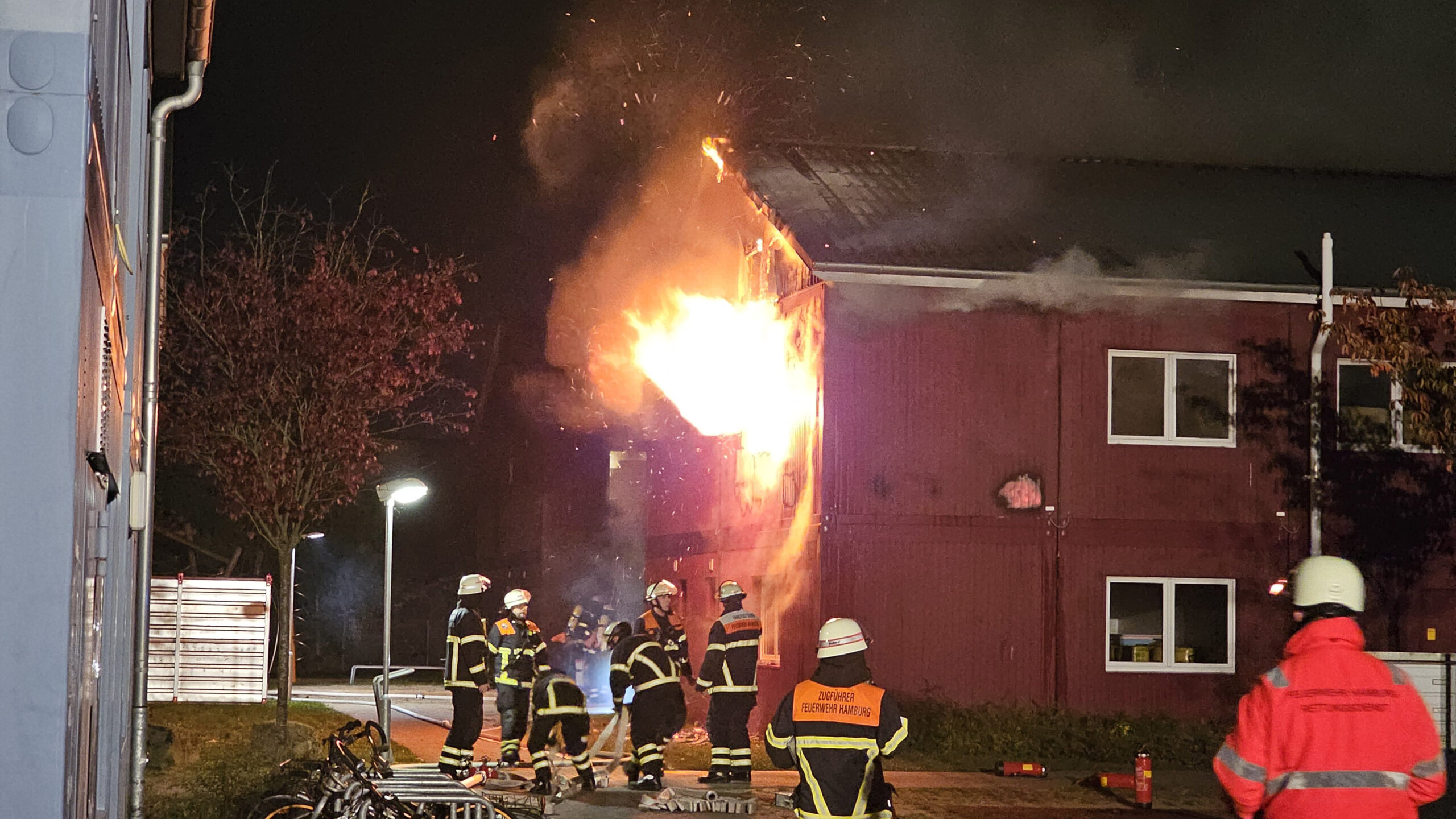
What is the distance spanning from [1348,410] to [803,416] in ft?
23.5

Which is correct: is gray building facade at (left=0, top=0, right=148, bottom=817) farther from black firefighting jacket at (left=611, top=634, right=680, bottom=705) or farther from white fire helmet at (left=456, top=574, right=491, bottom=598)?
black firefighting jacket at (left=611, top=634, right=680, bottom=705)

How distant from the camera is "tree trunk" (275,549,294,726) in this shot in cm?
1828

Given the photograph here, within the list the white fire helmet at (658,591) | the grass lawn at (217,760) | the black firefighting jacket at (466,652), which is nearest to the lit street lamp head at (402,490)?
the grass lawn at (217,760)

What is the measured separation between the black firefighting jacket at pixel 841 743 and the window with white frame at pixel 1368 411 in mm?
15487

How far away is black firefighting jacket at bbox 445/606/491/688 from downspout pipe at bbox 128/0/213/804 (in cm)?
396

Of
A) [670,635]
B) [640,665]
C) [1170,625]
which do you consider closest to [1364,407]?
[1170,625]

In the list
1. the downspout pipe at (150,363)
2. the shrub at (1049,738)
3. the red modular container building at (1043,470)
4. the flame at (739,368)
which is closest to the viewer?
the downspout pipe at (150,363)

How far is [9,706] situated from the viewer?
3.90 metres

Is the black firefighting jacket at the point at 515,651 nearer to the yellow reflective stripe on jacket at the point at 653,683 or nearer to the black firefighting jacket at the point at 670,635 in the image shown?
the yellow reflective stripe on jacket at the point at 653,683

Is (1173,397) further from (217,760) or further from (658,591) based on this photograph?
(217,760)

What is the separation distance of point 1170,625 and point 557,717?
31.2ft

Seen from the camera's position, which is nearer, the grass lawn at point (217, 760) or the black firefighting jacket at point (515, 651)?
the grass lawn at point (217, 760)

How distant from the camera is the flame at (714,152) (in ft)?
76.2

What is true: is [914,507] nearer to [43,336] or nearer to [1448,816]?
[1448,816]
